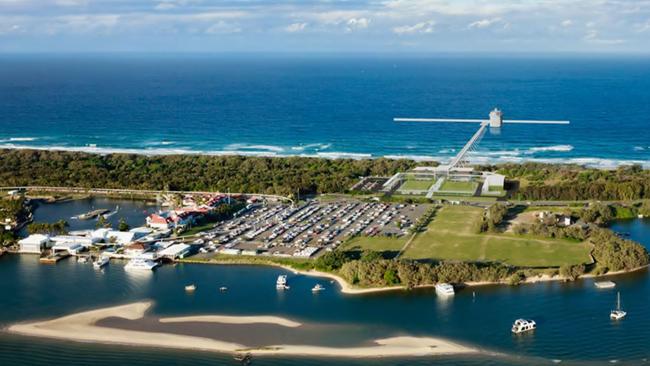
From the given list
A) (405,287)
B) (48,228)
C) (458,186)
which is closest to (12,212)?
(48,228)

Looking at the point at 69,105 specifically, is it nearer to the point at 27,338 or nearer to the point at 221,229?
the point at 221,229

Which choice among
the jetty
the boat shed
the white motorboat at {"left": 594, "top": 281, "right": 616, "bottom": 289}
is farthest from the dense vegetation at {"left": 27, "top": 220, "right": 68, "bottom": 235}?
the white motorboat at {"left": 594, "top": 281, "right": 616, "bottom": 289}

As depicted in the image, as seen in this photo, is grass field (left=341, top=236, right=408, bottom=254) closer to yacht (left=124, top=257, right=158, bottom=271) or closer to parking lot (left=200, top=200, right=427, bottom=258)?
parking lot (left=200, top=200, right=427, bottom=258)

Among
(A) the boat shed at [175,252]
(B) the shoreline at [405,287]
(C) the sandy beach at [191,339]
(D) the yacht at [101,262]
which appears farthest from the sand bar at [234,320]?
(D) the yacht at [101,262]

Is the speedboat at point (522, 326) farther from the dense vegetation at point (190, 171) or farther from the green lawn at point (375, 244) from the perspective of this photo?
the dense vegetation at point (190, 171)

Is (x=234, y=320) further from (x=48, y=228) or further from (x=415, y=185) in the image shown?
(x=415, y=185)

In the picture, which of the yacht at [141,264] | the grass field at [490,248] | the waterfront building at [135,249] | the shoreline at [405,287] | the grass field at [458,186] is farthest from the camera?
the grass field at [458,186]
